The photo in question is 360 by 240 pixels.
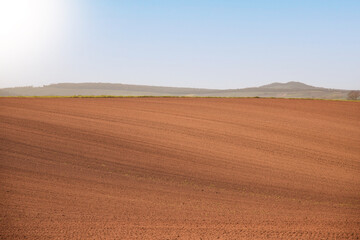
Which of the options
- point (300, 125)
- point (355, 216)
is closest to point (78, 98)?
point (300, 125)

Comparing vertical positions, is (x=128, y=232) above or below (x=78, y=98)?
below

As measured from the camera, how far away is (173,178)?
28.4 feet

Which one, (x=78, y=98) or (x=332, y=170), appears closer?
(x=332, y=170)

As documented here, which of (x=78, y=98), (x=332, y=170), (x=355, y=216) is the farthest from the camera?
(x=78, y=98)

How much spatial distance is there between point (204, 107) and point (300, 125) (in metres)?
6.36

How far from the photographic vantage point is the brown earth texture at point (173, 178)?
5.98m

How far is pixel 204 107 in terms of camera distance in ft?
70.1

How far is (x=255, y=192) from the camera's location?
7906 millimetres

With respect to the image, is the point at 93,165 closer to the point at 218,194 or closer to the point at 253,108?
the point at 218,194

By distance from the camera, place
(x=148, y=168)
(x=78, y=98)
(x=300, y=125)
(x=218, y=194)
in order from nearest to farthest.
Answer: (x=218, y=194), (x=148, y=168), (x=300, y=125), (x=78, y=98)

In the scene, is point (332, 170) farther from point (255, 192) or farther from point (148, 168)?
point (148, 168)

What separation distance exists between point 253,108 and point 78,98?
11634mm

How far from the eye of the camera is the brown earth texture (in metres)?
5.98

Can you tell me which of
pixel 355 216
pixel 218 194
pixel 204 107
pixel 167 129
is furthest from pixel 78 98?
pixel 355 216
